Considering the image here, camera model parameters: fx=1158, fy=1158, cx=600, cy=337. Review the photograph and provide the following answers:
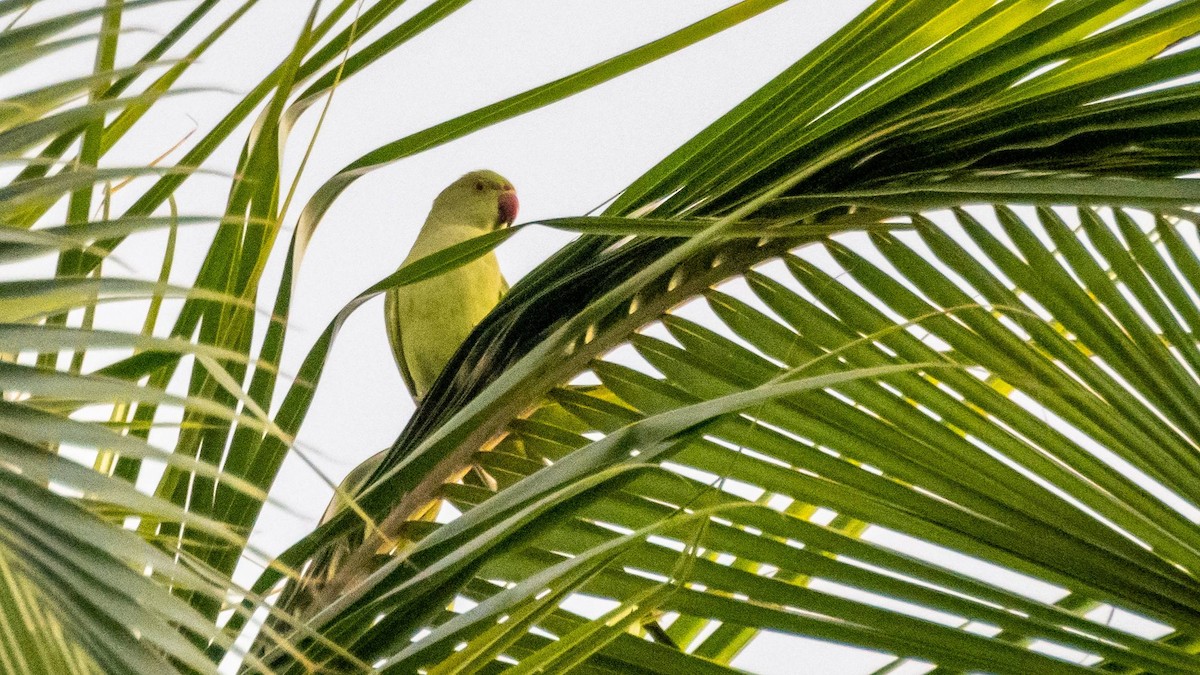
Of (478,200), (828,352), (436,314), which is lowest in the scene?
(828,352)

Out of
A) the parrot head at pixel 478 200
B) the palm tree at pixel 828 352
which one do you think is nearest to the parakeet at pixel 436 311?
the parrot head at pixel 478 200

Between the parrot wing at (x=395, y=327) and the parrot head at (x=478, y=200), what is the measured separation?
1.36ft

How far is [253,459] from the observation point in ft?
2.01

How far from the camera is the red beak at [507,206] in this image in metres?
2.27

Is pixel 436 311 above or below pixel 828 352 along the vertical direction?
above

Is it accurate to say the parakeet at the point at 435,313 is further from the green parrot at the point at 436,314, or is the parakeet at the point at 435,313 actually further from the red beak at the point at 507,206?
the red beak at the point at 507,206

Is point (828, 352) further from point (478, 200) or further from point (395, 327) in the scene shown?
point (478, 200)

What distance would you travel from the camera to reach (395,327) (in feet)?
5.94

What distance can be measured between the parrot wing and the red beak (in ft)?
1.56

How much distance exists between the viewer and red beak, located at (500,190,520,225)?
227 cm

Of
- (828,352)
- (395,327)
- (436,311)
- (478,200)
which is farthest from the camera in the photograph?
(478,200)

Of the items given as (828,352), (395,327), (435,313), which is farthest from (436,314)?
(828,352)

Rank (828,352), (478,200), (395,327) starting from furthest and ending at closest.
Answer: (478,200), (395,327), (828,352)

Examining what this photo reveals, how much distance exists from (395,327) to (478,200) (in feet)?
1.65
